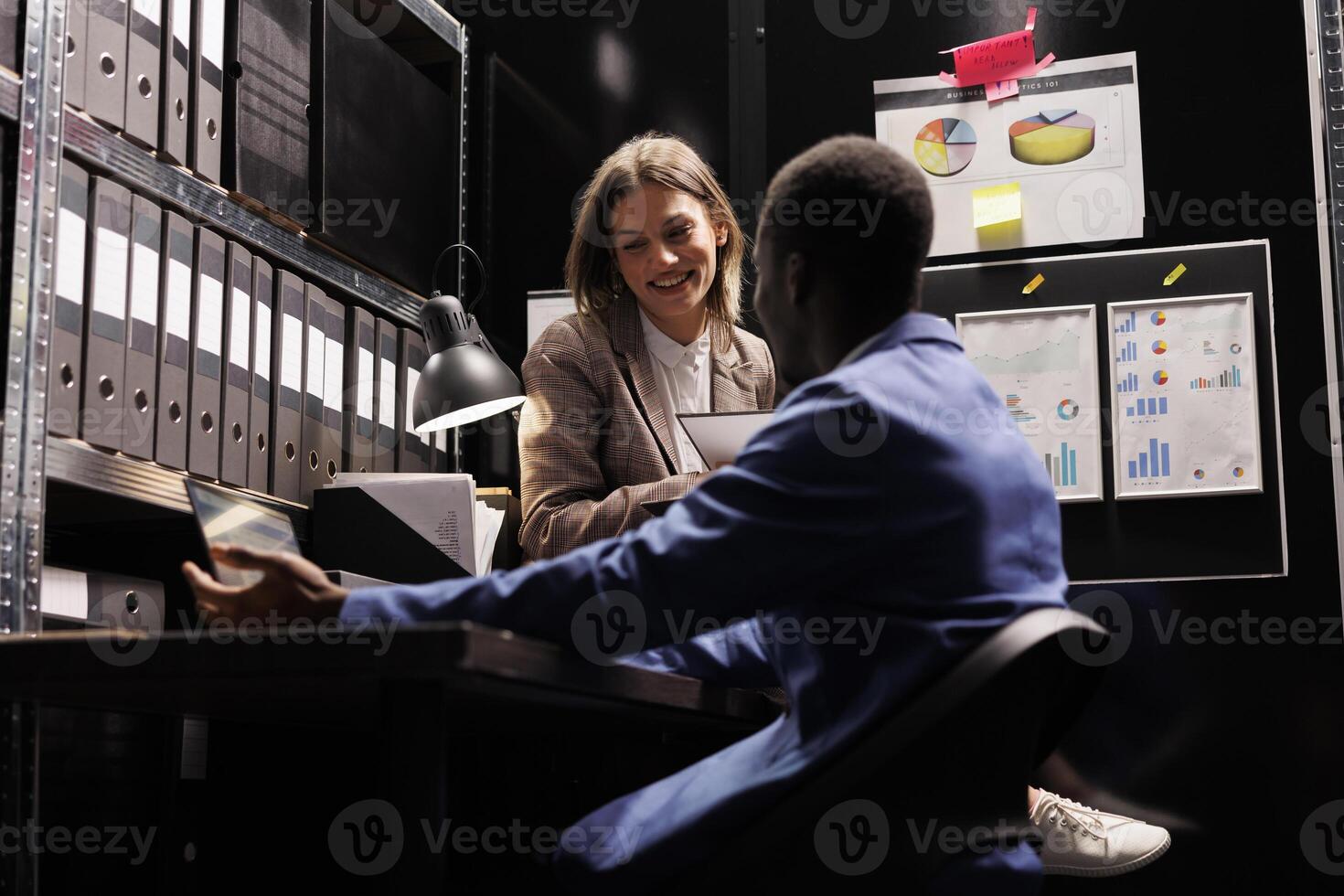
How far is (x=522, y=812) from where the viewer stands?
222 cm

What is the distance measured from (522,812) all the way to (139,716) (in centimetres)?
62

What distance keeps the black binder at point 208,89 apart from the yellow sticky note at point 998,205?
4.57 feet

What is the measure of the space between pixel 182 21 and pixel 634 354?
2.85ft

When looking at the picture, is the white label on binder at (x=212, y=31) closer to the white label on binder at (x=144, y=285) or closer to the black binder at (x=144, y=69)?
the black binder at (x=144, y=69)

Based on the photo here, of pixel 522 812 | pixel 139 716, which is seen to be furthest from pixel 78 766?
pixel 522 812

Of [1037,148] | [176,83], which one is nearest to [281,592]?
[176,83]

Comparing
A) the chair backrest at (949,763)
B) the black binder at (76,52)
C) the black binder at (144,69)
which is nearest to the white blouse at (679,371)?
the black binder at (144,69)

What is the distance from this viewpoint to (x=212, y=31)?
207 cm

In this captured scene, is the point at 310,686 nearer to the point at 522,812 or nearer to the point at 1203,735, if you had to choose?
the point at 522,812

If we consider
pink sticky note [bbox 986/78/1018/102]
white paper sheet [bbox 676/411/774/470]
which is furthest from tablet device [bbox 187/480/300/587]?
pink sticky note [bbox 986/78/1018/102]

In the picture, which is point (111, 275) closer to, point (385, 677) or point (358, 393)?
point (358, 393)

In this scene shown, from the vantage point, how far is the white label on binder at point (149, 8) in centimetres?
188

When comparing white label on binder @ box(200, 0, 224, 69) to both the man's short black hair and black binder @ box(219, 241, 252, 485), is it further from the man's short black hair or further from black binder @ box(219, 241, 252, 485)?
the man's short black hair

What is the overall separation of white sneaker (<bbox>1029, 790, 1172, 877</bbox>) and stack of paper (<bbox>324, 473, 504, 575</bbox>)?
102 centimetres
